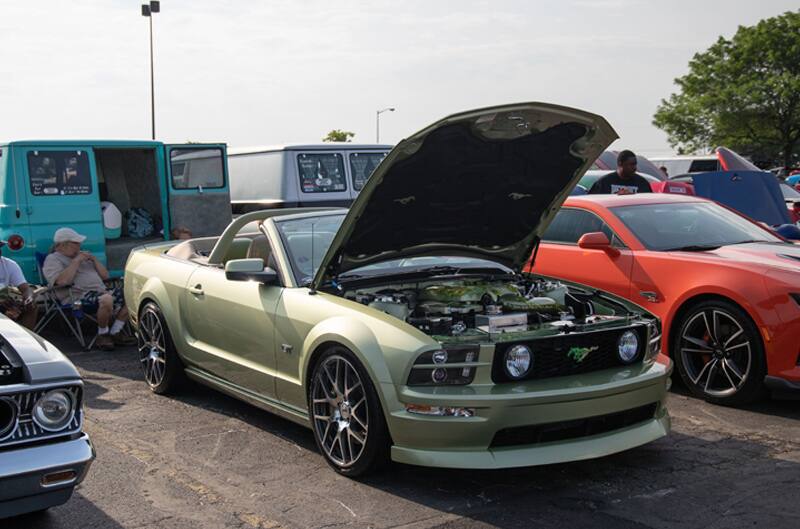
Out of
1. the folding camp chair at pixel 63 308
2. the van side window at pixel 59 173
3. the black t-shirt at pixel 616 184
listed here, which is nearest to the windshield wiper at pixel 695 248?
the black t-shirt at pixel 616 184

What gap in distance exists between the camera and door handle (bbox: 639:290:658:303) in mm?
6809

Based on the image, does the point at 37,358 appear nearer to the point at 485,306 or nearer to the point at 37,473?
the point at 37,473

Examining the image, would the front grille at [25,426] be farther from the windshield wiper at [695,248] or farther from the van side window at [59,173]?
the van side window at [59,173]

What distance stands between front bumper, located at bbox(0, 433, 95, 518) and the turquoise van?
6383 millimetres

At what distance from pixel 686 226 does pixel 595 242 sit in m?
0.86

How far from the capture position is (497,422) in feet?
14.3

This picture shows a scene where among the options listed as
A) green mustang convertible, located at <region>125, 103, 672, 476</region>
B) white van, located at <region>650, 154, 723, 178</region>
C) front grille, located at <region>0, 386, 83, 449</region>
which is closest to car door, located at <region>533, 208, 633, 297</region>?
green mustang convertible, located at <region>125, 103, 672, 476</region>

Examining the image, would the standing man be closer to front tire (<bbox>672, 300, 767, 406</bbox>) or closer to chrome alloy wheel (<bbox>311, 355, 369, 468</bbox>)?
front tire (<bbox>672, 300, 767, 406</bbox>)

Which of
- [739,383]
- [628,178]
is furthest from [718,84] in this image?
[739,383]

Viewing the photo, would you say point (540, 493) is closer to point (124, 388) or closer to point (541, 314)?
point (541, 314)

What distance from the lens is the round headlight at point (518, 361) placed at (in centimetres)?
448

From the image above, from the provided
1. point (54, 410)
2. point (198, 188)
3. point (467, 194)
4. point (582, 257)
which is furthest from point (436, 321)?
point (198, 188)

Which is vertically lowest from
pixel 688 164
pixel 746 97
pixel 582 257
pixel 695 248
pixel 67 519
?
pixel 67 519

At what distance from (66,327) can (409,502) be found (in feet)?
22.4
